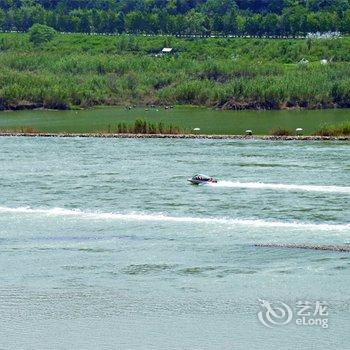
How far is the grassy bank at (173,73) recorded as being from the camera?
107 meters

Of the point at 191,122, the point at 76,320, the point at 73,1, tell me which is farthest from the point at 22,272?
the point at 73,1

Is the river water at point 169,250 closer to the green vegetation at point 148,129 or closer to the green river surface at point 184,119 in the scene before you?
the green vegetation at point 148,129

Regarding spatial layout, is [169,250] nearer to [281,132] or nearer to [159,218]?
[159,218]

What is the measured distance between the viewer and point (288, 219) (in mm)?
49281

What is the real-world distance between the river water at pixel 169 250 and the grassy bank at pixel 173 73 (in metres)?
37.9

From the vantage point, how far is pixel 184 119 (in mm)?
94062

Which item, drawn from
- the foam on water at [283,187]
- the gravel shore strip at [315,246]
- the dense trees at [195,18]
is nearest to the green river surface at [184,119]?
the foam on water at [283,187]

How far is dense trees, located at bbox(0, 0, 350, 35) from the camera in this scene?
140 m

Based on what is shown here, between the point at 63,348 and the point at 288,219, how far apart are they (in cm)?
1674

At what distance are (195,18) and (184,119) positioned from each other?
168ft

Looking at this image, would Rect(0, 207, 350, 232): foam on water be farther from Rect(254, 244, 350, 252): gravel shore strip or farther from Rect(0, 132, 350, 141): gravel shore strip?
Rect(0, 132, 350, 141): gravel shore strip
